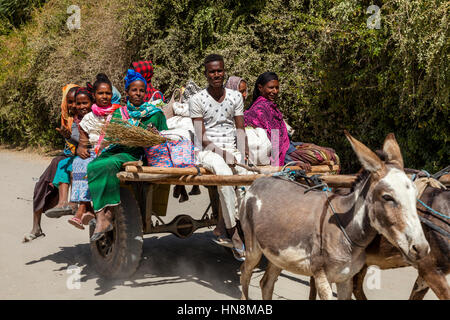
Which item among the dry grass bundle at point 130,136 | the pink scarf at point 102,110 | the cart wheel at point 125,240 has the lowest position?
the cart wheel at point 125,240

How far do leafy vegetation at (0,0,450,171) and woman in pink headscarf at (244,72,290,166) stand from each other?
8.35ft

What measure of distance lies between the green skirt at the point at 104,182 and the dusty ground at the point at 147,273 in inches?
38.6

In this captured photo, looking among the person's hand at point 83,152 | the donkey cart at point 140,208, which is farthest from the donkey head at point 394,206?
the person's hand at point 83,152

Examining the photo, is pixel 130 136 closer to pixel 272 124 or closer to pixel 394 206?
pixel 272 124

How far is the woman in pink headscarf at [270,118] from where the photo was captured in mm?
6090

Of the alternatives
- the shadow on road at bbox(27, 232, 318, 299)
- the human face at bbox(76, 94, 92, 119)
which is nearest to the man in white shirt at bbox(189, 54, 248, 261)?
the shadow on road at bbox(27, 232, 318, 299)

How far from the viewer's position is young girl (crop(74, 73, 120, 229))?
5953 millimetres

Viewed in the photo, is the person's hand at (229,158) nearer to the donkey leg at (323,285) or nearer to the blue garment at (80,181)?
the blue garment at (80,181)

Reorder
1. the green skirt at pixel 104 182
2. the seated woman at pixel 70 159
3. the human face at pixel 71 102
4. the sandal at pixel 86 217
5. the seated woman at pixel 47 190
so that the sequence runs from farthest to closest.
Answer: the human face at pixel 71 102
the seated woman at pixel 47 190
the seated woman at pixel 70 159
the sandal at pixel 86 217
the green skirt at pixel 104 182

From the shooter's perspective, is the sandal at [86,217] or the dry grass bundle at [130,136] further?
the sandal at [86,217]

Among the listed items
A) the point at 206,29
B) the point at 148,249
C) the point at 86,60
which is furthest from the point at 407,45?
the point at 86,60

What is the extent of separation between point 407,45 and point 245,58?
4543 mm

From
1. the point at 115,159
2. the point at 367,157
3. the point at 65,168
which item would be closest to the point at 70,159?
the point at 65,168

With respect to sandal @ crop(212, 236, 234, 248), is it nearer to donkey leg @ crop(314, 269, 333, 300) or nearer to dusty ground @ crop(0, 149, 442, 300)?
dusty ground @ crop(0, 149, 442, 300)
